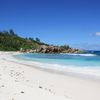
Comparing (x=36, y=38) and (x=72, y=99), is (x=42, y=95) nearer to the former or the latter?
(x=72, y=99)

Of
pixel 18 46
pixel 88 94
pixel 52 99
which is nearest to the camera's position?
pixel 52 99

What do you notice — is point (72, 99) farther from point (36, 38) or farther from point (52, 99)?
point (36, 38)

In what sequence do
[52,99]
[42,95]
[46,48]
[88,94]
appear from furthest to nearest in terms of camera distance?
Answer: [46,48]
[88,94]
[42,95]
[52,99]

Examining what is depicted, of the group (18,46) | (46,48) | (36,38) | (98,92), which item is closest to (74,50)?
(46,48)

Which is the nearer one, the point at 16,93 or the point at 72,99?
the point at 16,93

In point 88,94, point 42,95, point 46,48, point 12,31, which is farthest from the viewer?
point 12,31

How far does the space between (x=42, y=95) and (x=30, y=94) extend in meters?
0.43

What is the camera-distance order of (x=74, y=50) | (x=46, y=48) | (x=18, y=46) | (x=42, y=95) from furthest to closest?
(x=18, y=46) < (x=74, y=50) < (x=46, y=48) < (x=42, y=95)

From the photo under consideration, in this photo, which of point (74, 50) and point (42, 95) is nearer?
point (42, 95)

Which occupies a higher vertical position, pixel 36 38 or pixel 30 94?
pixel 36 38

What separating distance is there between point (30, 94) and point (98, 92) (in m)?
3.35

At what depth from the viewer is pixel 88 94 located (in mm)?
9586

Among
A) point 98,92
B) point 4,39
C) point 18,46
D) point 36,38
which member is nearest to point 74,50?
point 18,46

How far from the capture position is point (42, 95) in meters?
8.20
